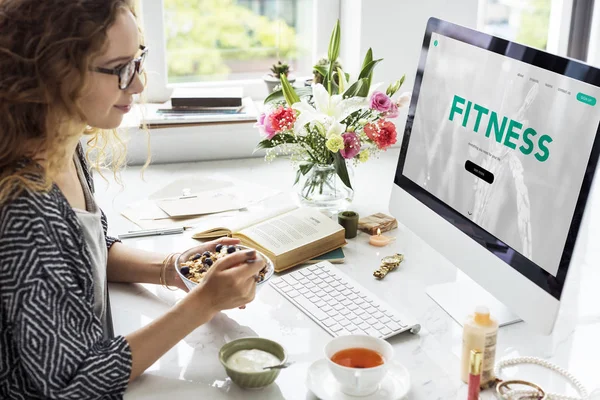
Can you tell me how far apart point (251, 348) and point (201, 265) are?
253mm

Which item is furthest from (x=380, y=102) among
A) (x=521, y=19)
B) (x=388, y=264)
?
(x=521, y=19)

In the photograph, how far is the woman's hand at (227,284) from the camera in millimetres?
1222

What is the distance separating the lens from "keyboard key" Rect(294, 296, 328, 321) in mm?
1348

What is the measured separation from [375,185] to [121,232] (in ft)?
2.26

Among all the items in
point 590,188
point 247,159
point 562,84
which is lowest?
point 247,159

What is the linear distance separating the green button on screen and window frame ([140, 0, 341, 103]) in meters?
1.51

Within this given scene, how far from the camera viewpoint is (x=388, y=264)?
1.54 metres

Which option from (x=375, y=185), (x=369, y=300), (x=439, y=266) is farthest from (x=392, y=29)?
(x=369, y=300)

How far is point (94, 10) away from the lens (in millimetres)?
1127

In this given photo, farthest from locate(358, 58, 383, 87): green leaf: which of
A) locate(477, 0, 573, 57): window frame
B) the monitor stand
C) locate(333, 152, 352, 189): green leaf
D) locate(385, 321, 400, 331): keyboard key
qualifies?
locate(477, 0, 573, 57): window frame

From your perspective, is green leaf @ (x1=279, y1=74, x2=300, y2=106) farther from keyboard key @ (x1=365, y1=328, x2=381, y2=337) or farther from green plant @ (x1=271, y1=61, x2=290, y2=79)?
keyboard key @ (x1=365, y1=328, x2=381, y2=337)

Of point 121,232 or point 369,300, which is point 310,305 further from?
point 121,232

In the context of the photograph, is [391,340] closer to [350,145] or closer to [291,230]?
[291,230]

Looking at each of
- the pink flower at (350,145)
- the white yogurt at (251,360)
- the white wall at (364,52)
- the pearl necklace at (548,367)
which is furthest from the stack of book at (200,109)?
the pearl necklace at (548,367)
